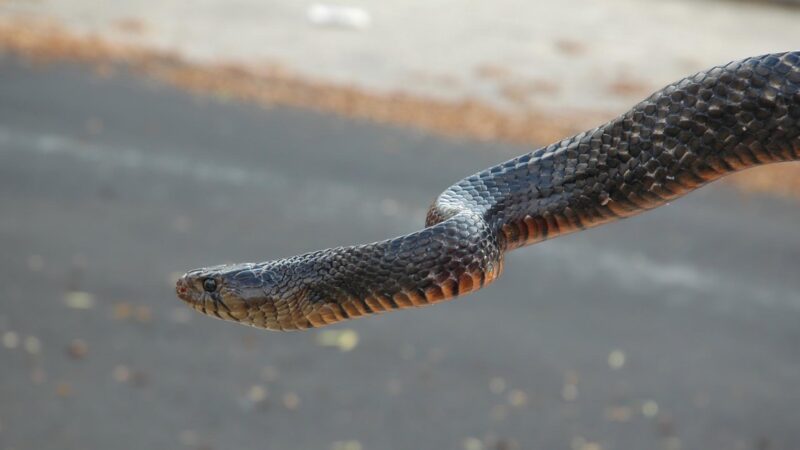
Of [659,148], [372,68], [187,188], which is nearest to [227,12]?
[372,68]

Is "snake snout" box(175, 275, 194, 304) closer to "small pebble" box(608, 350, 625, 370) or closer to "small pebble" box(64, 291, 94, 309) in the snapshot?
"small pebble" box(608, 350, 625, 370)

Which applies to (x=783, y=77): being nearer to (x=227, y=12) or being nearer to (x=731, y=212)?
(x=731, y=212)

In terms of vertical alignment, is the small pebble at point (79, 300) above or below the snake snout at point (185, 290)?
below

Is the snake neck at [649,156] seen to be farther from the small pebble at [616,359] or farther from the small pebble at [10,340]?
the small pebble at [10,340]

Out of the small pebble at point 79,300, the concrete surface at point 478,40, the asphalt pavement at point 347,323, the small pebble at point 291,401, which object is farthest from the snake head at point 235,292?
the concrete surface at point 478,40

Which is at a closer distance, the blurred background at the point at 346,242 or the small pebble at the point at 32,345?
the blurred background at the point at 346,242

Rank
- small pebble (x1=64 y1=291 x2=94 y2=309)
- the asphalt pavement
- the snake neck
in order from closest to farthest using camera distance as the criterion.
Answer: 1. the snake neck
2. the asphalt pavement
3. small pebble (x1=64 y1=291 x2=94 y2=309)

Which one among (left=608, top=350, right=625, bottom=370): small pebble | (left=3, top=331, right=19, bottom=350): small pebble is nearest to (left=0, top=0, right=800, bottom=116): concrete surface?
(left=608, top=350, right=625, bottom=370): small pebble
